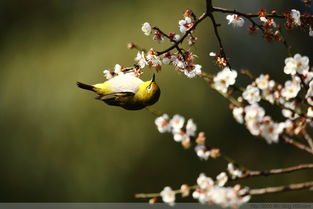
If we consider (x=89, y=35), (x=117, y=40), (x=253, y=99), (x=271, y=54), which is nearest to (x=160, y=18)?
(x=117, y=40)

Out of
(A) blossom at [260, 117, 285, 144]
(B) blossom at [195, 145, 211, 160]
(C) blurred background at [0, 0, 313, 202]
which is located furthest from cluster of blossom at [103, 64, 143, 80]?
(C) blurred background at [0, 0, 313, 202]

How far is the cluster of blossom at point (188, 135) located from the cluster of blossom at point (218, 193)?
0.19 ft

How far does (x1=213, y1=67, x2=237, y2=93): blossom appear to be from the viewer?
1118 millimetres

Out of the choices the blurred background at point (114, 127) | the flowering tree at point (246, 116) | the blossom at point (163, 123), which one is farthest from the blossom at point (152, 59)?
the blurred background at point (114, 127)

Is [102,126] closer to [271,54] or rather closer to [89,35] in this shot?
[89,35]

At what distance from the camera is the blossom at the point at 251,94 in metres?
1.09

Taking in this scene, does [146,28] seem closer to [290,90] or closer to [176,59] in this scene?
[176,59]

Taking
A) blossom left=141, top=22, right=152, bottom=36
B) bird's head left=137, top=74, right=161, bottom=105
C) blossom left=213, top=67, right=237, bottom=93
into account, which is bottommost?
blossom left=213, top=67, right=237, bottom=93

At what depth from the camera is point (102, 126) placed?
21.6ft

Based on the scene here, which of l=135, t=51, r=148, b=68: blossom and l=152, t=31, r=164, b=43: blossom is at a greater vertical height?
l=152, t=31, r=164, b=43: blossom

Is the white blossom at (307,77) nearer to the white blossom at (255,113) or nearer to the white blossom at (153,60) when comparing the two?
the white blossom at (255,113)

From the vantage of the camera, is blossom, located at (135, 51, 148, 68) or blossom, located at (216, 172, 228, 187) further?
blossom, located at (135, 51, 148, 68)

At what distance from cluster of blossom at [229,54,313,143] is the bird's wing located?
47 centimetres

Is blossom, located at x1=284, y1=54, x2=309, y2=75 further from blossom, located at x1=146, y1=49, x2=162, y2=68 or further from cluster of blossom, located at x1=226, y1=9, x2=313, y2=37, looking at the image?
blossom, located at x1=146, y1=49, x2=162, y2=68
